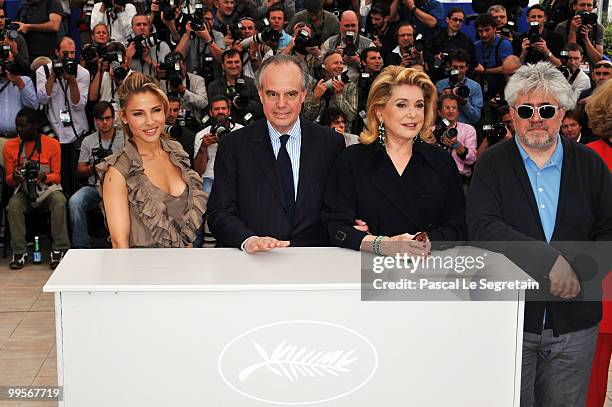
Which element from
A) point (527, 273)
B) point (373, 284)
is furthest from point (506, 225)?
point (373, 284)

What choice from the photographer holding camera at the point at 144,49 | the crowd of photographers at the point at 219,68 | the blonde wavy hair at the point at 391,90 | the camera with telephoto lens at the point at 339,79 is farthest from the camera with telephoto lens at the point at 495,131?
the blonde wavy hair at the point at 391,90

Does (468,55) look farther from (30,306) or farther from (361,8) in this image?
(30,306)

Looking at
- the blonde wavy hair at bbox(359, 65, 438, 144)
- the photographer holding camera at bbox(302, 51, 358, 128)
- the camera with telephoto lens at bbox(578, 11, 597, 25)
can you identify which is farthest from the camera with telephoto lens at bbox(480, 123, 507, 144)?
the blonde wavy hair at bbox(359, 65, 438, 144)

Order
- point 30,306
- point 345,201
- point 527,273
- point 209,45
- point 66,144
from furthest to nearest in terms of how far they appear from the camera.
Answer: point 209,45 → point 66,144 → point 30,306 → point 345,201 → point 527,273

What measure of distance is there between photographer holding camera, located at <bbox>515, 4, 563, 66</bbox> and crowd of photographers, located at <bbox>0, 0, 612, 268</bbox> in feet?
0.05

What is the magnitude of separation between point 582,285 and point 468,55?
5.00 meters

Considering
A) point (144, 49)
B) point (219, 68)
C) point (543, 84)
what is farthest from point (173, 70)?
point (543, 84)

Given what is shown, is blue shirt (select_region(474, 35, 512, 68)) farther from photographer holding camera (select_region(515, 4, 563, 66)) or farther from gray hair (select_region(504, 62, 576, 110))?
gray hair (select_region(504, 62, 576, 110))

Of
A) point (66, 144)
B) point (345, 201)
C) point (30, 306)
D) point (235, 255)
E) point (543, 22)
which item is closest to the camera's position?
point (235, 255)

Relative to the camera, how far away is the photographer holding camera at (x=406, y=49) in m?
Result: 7.35

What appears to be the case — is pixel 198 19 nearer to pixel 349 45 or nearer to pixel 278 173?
pixel 349 45

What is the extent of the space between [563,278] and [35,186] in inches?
200

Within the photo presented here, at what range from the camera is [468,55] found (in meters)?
7.11

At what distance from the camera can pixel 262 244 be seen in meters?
2.54
